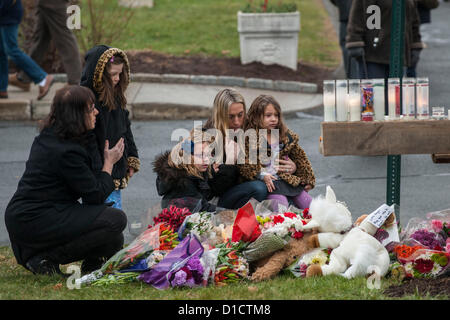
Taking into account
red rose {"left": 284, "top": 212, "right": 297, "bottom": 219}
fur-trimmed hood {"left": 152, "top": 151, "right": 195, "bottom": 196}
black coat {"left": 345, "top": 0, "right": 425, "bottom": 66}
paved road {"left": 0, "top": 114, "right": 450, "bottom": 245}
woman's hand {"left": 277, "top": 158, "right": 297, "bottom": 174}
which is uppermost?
black coat {"left": 345, "top": 0, "right": 425, "bottom": 66}

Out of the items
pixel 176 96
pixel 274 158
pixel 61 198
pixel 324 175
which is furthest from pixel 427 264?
pixel 176 96

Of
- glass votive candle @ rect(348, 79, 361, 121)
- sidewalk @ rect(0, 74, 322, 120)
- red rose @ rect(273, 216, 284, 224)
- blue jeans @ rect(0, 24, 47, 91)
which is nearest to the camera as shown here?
glass votive candle @ rect(348, 79, 361, 121)

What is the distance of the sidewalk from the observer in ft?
32.9

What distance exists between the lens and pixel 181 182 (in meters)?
5.32

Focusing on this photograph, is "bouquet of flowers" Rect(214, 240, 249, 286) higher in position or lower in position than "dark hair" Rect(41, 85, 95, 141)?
lower

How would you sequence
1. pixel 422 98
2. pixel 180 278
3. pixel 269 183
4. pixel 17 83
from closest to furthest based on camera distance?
pixel 180 278 < pixel 422 98 < pixel 269 183 < pixel 17 83

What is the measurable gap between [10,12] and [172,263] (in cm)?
605

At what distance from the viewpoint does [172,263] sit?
452cm

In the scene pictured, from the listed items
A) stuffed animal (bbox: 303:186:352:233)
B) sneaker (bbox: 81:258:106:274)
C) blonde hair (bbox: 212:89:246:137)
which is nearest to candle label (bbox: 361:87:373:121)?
stuffed animal (bbox: 303:186:352:233)

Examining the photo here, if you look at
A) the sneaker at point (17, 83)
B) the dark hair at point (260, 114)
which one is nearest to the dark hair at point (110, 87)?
the dark hair at point (260, 114)

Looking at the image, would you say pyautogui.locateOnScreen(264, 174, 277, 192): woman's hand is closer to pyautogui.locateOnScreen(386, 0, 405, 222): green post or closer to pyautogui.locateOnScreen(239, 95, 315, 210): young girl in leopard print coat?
pyautogui.locateOnScreen(239, 95, 315, 210): young girl in leopard print coat

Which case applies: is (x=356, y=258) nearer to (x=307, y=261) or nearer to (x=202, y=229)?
(x=307, y=261)

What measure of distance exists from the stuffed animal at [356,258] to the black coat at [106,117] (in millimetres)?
1617

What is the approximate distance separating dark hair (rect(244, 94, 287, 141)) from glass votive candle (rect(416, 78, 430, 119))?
1.31m
